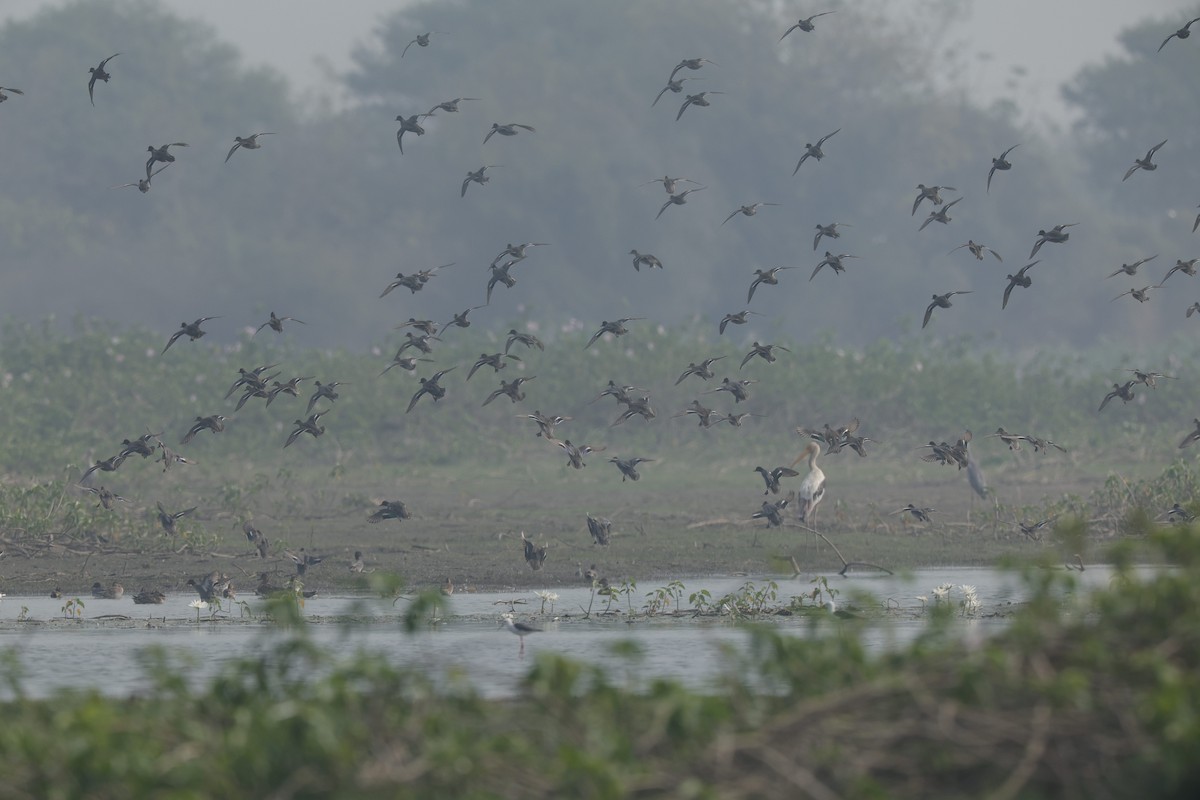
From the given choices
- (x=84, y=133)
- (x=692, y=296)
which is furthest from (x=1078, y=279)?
(x=84, y=133)

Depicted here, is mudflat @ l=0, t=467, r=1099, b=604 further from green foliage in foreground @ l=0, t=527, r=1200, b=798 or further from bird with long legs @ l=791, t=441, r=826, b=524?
green foliage in foreground @ l=0, t=527, r=1200, b=798

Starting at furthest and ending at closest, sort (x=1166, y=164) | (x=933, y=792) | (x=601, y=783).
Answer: (x=1166, y=164), (x=933, y=792), (x=601, y=783)

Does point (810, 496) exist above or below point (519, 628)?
above

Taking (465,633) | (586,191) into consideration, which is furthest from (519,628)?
(586,191)

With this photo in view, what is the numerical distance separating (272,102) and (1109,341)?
89.1 ft

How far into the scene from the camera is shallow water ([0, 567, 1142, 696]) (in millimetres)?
12680

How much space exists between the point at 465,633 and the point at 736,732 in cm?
737

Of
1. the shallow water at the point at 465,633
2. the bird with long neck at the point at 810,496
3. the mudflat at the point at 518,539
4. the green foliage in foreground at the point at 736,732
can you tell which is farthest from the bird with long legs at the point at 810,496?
the green foliage in foreground at the point at 736,732

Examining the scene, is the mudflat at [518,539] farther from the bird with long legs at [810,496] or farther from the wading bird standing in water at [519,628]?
the wading bird standing in water at [519,628]

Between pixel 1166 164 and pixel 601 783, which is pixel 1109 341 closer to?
pixel 1166 164

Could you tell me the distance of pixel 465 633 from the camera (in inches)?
582

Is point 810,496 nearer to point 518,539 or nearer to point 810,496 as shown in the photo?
point 810,496

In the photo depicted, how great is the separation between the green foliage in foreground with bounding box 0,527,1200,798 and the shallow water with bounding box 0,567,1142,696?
390cm

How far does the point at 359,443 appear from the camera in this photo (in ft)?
92.7
